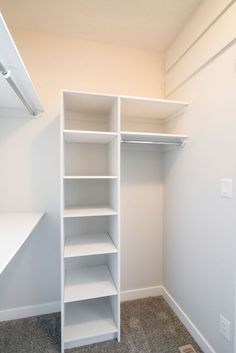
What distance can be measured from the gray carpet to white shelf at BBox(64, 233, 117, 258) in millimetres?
760

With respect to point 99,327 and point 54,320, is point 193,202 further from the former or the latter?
point 54,320

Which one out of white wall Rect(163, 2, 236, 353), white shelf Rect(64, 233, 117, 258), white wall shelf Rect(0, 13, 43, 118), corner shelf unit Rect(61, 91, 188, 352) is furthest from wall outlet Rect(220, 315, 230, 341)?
white wall shelf Rect(0, 13, 43, 118)

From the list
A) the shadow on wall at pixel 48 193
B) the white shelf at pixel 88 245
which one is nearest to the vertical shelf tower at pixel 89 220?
the white shelf at pixel 88 245

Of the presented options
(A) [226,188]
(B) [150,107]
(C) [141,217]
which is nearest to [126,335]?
(C) [141,217]

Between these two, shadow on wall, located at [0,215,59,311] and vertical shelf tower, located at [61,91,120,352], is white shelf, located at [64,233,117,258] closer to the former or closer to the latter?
vertical shelf tower, located at [61,91,120,352]

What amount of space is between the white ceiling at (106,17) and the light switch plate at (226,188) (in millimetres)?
1397

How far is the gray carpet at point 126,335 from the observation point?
5.00ft

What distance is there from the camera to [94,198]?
6.47 ft

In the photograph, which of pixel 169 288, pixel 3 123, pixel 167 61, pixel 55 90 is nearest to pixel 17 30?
pixel 55 90

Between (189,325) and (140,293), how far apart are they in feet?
1.95

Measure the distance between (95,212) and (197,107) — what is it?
47.1 inches

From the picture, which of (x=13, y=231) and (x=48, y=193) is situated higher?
(x=48, y=193)

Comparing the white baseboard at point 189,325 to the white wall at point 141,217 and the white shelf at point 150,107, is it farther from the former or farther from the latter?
the white shelf at point 150,107

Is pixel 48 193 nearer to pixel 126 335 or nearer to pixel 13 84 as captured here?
pixel 13 84
